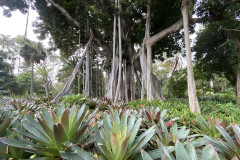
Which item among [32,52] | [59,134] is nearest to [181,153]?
[59,134]

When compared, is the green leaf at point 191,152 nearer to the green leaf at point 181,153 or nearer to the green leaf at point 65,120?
the green leaf at point 181,153

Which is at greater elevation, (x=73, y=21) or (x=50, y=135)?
(x=73, y=21)

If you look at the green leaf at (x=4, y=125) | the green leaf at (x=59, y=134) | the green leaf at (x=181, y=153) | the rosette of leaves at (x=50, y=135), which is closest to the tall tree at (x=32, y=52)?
the green leaf at (x=4, y=125)

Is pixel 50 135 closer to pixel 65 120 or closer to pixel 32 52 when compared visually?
pixel 65 120

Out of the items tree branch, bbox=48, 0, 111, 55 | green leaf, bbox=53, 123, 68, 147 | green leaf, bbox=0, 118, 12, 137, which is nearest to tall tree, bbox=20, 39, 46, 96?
tree branch, bbox=48, 0, 111, 55

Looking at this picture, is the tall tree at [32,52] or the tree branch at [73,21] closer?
the tree branch at [73,21]

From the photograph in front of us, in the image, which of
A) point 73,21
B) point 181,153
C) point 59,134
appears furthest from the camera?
point 73,21

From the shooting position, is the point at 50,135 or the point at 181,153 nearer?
the point at 181,153

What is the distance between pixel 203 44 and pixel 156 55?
374 cm

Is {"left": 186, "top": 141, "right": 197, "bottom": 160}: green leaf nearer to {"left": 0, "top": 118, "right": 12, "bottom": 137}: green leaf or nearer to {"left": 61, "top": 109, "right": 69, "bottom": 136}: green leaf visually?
{"left": 61, "top": 109, "right": 69, "bottom": 136}: green leaf

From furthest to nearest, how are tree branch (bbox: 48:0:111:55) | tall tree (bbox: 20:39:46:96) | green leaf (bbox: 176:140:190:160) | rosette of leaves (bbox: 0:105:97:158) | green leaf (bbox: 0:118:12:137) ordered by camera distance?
tall tree (bbox: 20:39:46:96) → tree branch (bbox: 48:0:111:55) → green leaf (bbox: 0:118:12:137) → rosette of leaves (bbox: 0:105:97:158) → green leaf (bbox: 176:140:190:160)

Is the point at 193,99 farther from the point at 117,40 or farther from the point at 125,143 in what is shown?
the point at 117,40

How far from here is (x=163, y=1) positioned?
6738 mm

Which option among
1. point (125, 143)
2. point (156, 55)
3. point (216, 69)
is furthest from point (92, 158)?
point (156, 55)
